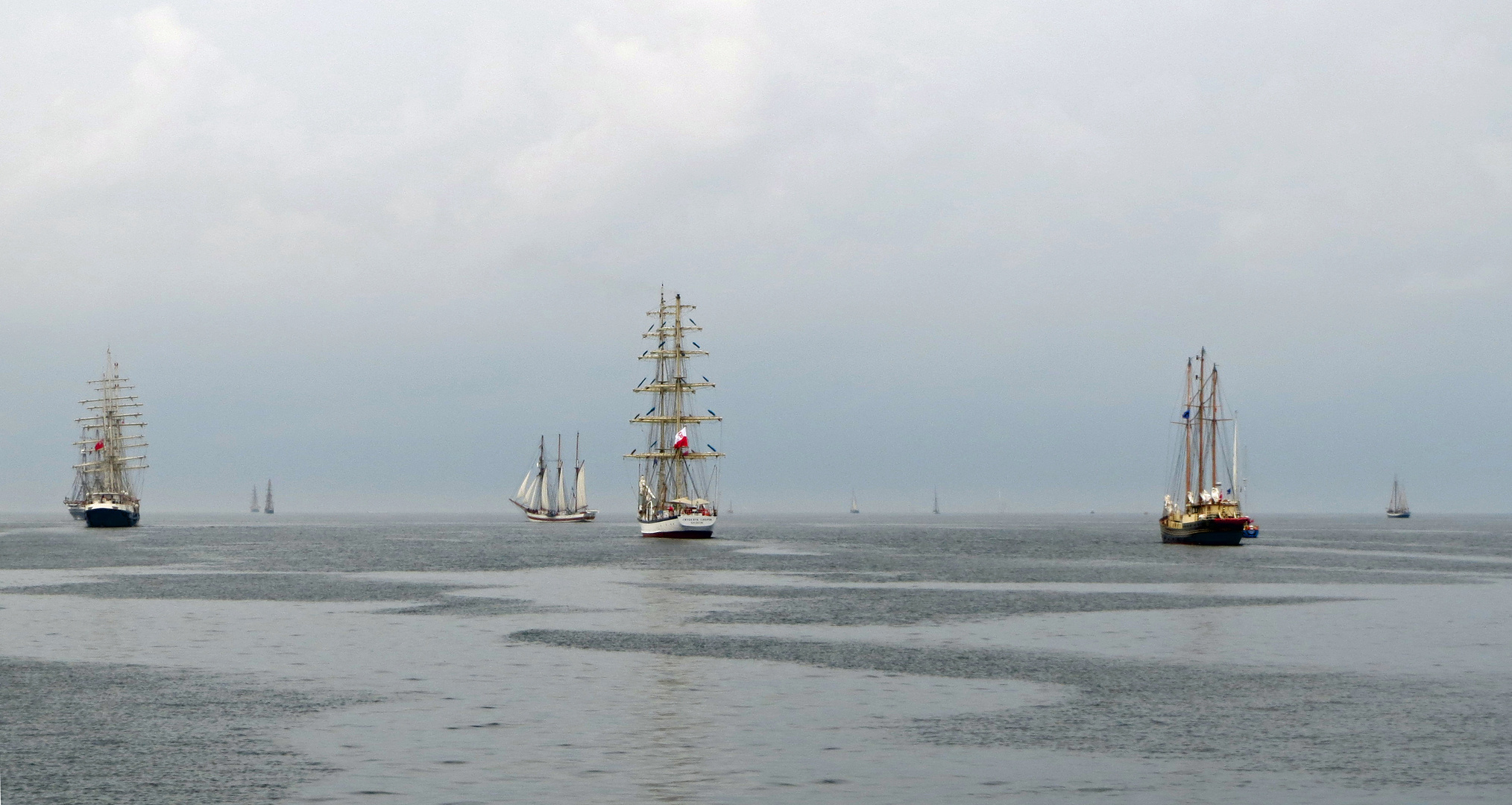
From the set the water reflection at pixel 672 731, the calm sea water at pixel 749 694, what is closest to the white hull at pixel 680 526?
the calm sea water at pixel 749 694

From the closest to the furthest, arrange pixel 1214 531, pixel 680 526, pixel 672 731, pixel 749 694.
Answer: pixel 672 731 < pixel 749 694 < pixel 1214 531 < pixel 680 526

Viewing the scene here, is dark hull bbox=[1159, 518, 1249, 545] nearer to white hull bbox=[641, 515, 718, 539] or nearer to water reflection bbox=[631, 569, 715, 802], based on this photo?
white hull bbox=[641, 515, 718, 539]

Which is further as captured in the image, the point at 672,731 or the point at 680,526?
the point at 680,526

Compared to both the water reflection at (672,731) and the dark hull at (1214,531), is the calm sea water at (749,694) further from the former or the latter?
the dark hull at (1214,531)

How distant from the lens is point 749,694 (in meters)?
35.4

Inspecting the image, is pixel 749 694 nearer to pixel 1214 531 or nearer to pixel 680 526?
pixel 1214 531

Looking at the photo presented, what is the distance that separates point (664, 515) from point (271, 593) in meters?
82.4

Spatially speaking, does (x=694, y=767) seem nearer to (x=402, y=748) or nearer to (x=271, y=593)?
(x=402, y=748)

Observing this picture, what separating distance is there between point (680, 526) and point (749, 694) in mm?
117185

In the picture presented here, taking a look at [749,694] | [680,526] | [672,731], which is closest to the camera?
[672,731]

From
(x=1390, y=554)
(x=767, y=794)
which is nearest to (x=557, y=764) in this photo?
(x=767, y=794)

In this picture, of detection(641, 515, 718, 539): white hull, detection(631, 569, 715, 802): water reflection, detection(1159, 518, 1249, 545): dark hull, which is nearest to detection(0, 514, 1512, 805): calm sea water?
detection(631, 569, 715, 802): water reflection

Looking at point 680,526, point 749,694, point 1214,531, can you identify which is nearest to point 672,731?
point 749,694

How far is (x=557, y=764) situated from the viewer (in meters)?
26.0
